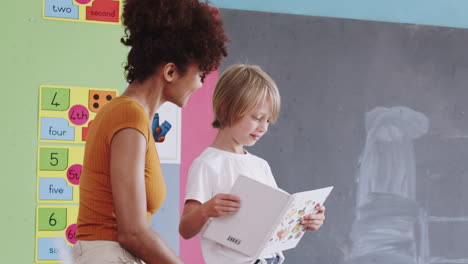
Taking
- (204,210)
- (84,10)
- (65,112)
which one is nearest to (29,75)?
(65,112)

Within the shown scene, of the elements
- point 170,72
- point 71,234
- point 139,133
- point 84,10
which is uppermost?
point 84,10

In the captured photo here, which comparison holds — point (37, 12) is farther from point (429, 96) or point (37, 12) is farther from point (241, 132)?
point (429, 96)

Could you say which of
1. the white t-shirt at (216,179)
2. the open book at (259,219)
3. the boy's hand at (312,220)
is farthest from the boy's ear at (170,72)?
the boy's hand at (312,220)

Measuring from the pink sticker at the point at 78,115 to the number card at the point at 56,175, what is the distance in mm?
100

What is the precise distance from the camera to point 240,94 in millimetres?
1776

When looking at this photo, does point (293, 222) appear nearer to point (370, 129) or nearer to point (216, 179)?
point (216, 179)

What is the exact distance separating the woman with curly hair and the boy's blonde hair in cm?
50

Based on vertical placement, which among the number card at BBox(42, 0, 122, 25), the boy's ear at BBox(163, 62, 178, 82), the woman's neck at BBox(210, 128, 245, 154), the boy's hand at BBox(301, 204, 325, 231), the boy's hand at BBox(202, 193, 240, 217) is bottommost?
the boy's hand at BBox(301, 204, 325, 231)

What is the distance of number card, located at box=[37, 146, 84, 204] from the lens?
2.37 m

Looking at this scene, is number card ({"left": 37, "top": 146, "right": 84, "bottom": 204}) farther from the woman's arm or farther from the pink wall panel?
the woman's arm

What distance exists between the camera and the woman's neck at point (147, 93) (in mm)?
1206

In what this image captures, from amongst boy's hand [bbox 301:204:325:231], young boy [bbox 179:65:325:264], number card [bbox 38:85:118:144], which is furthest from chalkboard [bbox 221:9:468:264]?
boy's hand [bbox 301:204:325:231]

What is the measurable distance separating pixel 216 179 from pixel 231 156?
0.28 ft

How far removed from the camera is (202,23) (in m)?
1.20
